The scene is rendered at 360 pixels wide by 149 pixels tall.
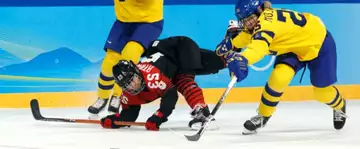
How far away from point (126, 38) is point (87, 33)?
0.91 meters

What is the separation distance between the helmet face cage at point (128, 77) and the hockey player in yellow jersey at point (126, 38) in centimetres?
41

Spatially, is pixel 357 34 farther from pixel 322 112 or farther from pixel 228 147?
pixel 228 147

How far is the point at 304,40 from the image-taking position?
10.1 feet

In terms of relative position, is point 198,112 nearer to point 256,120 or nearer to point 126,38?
point 256,120

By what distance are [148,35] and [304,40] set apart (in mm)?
915

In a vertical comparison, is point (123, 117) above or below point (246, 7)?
below

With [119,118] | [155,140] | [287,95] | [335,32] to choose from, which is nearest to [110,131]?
[119,118]

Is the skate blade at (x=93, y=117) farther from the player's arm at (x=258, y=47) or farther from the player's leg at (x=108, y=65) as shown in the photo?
the player's arm at (x=258, y=47)

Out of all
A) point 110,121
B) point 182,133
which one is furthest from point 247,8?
point 110,121

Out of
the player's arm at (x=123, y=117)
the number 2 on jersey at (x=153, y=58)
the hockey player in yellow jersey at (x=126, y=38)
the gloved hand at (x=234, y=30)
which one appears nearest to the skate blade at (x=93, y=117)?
the hockey player in yellow jersey at (x=126, y=38)

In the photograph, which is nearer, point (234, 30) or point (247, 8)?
point (247, 8)

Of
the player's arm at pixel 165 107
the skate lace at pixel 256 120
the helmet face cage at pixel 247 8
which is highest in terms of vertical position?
the helmet face cage at pixel 247 8

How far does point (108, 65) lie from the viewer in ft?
11.8

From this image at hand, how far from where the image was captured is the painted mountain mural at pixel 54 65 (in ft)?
14.5
